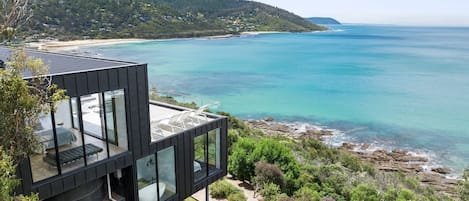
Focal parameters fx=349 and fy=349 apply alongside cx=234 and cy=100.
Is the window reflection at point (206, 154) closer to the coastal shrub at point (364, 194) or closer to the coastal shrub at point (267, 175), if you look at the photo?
the coastal shrub at point (267, 175)

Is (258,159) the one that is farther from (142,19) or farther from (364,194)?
(142,19)

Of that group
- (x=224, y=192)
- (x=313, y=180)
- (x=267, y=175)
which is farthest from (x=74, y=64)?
(x=313, y=180)

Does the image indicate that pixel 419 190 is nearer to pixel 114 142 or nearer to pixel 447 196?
pixel 447 196

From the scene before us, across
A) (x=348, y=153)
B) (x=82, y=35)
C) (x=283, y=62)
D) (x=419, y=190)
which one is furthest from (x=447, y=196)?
(x=82, y=35)

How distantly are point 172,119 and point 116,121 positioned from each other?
2.03 m

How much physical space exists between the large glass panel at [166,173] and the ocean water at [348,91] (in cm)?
233

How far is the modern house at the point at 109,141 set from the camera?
271 inches

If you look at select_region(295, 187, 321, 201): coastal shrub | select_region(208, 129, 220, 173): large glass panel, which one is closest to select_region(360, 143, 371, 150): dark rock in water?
select_region(295, 187, 321, 201): coastal shrub

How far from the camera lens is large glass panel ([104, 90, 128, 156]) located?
299 inches

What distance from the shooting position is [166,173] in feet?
31.0

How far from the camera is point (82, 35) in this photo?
8381cm

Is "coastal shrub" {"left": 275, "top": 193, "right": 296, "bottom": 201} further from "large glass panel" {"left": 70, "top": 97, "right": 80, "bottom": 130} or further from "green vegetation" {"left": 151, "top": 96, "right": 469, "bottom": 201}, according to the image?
"large glass panel" {"left": 70, "top": 97, "right": 80, "bottom": 130}

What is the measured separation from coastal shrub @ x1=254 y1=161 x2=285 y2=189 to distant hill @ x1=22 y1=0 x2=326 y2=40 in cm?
5028

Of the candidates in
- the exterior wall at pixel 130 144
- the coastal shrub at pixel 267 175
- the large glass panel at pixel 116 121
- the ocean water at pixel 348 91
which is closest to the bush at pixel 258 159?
the coastal shrub at pixel 267 175
